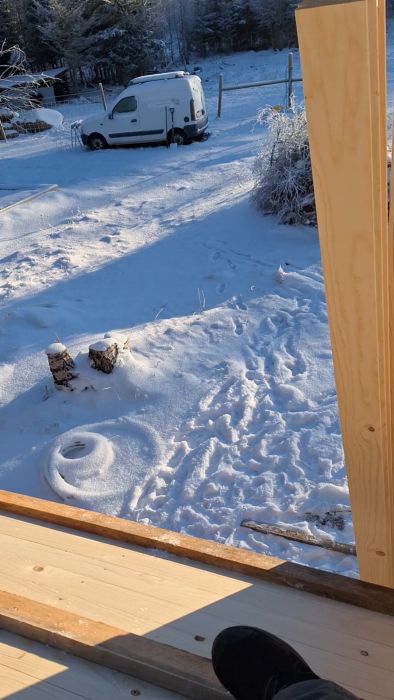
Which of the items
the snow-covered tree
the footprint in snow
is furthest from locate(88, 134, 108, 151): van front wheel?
the footprint in snow

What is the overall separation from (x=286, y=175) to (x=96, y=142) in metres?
7.47

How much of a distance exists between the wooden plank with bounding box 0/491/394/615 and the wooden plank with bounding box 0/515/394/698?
33 millimetres

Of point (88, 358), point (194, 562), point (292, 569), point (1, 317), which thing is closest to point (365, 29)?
point (292, 569)

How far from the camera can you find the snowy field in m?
4.00

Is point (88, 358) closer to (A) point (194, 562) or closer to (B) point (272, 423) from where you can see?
(B) point (272, 423)

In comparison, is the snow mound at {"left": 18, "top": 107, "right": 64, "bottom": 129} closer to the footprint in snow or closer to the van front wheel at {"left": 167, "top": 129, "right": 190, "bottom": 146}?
the van front wheel at {"left": 167, "top": 129, "right": 190, "bottom": 146}

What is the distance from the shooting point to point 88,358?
5309mm

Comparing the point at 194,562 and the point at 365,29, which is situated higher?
the point at 365,29

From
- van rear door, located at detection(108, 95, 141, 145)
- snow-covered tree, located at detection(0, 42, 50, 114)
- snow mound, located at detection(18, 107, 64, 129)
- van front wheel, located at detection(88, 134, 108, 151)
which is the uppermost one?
snow-covered tree, located at detection(0, 42, 50, 114)

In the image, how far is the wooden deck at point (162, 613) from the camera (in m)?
1.80

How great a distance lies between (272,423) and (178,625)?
2645 mm

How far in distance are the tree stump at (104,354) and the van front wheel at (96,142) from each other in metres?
10.3

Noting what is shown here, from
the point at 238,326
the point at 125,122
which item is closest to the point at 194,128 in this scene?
the point at 125,122

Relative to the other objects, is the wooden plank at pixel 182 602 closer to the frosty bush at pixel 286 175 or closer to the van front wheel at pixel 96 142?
the frosty bush at pixel 286 175
